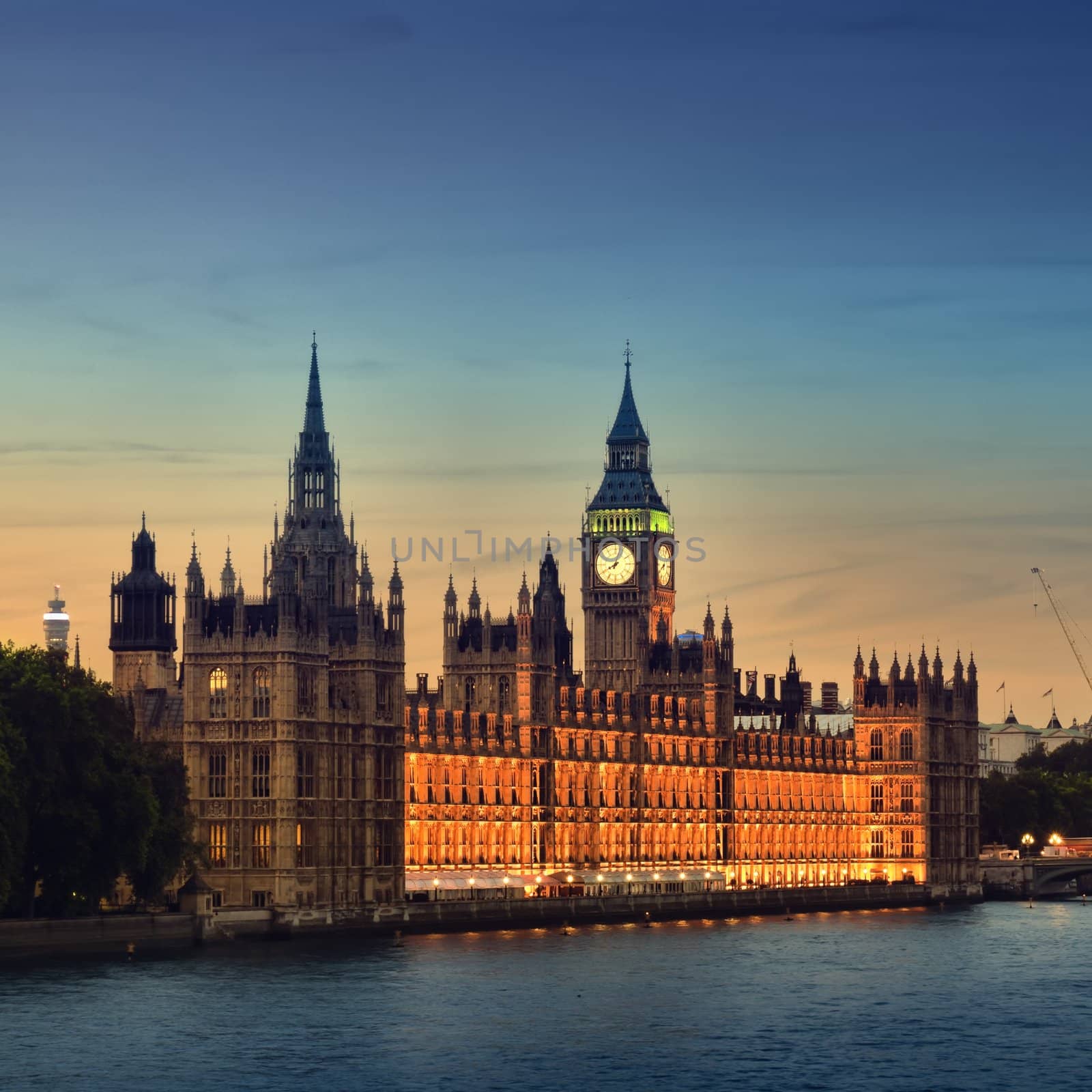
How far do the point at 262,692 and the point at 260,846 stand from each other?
9.37 meters

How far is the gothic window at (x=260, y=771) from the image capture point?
162875 millimetres

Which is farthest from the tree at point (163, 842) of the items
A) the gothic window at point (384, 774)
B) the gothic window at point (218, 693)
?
the gothic window at point (384, 774)

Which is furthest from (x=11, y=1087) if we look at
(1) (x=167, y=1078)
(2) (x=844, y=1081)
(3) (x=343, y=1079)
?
(2) (x=844, y=1081)

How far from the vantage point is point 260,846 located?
534ft

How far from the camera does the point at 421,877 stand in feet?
620

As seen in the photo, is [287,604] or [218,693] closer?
[287,604]

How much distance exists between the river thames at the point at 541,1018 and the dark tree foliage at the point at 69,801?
530 centimetres

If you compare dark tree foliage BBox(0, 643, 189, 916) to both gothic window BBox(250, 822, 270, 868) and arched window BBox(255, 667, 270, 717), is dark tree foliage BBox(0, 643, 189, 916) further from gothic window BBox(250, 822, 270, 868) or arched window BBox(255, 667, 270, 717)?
arched window BBox(255, 667, 270, 717)

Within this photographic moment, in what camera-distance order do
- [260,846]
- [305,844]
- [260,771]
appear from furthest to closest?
Answer: [305,844], [260,771], [260,846]

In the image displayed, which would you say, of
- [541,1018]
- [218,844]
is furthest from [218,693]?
[541,1018]

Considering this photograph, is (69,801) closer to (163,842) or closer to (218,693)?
(163,842)

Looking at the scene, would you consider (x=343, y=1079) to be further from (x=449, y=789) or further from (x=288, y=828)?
(x=449, y=789)

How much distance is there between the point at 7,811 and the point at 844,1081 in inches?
2034

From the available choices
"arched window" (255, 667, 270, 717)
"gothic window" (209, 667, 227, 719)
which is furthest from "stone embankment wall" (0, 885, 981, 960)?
"gothic window" (209, 667, 227, 719)
